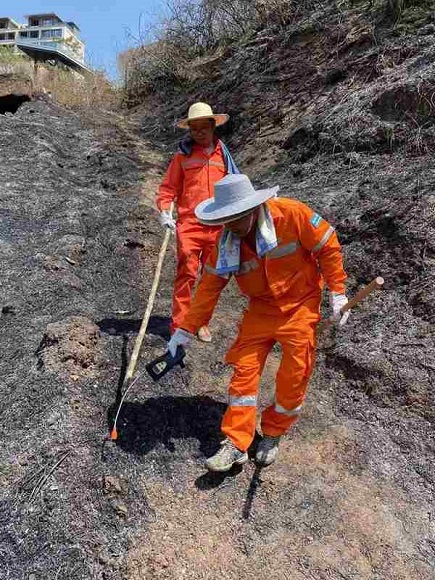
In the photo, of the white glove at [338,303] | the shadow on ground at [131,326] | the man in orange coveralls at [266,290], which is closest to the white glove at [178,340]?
the man in orange coveralls at [266,290]

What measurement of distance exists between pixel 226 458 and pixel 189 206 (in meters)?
1.99

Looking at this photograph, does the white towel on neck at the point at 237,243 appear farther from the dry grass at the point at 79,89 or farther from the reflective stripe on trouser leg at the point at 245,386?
the dry grass at the point at 79,89

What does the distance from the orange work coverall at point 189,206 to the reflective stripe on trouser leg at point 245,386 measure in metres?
0.99

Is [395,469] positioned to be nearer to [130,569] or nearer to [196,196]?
[130,569]

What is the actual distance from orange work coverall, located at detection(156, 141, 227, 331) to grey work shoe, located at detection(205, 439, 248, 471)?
3.88ft

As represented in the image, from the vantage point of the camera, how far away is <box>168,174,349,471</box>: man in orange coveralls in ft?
8.71

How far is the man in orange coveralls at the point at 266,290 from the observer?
8.71 feet

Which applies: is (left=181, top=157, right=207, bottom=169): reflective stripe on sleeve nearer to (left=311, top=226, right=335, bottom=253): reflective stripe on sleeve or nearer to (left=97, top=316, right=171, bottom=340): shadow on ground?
(left=97, top=316, right=171, bottom=340): shadow on ground

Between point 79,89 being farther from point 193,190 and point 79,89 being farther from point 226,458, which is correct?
point 226,458

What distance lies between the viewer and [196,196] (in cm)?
402

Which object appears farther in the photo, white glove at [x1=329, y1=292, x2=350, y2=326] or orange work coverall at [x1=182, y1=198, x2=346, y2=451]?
white glove at [x1=329, y1=292, x2=350, y2=326]

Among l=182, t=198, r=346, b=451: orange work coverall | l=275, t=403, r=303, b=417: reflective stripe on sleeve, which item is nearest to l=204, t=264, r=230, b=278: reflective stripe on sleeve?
l=182, t=198, r=346, b=451: orange work coverall

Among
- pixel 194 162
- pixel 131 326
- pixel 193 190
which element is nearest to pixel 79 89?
pixel 194 162

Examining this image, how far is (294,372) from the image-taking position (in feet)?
8.75
